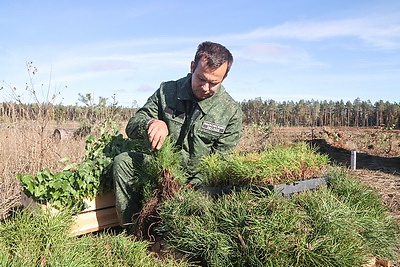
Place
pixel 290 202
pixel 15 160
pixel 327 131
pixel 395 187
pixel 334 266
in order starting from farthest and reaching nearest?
pixel 327 131
pixel 395 187
pixel 15 160
pixel 290 202
pixel 334 266

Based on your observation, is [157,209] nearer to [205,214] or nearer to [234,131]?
[205,214]

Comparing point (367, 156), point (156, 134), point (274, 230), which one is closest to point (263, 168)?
point (274, 230)

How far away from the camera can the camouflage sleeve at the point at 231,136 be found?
3594 mm

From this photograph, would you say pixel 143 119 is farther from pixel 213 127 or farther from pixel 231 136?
pixel 231 136

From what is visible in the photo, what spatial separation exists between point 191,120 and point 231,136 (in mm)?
445

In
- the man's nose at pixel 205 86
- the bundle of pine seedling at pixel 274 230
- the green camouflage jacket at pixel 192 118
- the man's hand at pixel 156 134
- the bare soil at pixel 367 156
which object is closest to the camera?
the bundle of pine seedling at pixel 274 230

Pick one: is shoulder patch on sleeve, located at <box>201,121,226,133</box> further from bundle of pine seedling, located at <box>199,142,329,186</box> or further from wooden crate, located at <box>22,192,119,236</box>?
wooden crate, located at <box>22,192,119,236</box>

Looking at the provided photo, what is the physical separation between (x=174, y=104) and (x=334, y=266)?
77.5 inches

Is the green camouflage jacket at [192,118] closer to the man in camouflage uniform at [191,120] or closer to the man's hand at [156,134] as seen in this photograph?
the man in camouflage uniform at [191,120]

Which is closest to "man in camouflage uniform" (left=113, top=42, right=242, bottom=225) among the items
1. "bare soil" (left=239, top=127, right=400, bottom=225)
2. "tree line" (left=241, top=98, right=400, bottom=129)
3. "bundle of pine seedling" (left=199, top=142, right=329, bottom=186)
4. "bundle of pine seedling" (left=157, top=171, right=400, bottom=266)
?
"bundle of pine seedling" (left=199, top=142, right=329, bottom=186)

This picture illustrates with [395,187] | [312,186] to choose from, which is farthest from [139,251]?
[395,187]

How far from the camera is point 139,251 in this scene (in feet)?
8.73

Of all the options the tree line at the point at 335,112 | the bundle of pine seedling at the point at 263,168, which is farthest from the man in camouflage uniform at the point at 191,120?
the tree line at the point at 335,112

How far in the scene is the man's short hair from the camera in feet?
10.3
